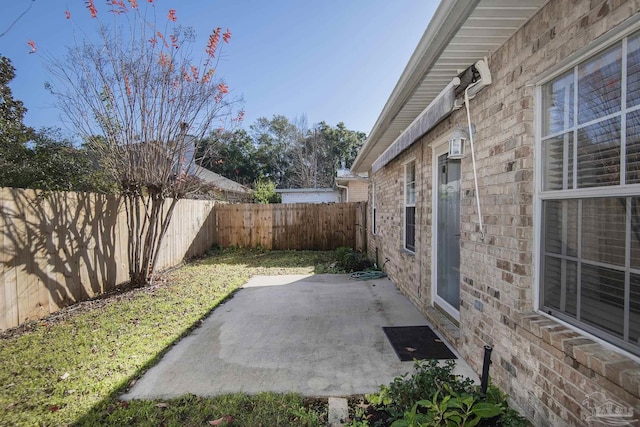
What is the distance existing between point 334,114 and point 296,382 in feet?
90.5

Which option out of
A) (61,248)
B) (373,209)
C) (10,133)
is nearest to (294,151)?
(373,209)

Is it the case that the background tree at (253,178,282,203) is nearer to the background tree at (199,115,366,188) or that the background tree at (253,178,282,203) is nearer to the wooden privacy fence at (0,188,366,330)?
the wooden privacy fence at (0,188,366,330)

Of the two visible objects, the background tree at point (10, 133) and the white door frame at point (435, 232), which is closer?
the white door frame at point (435, 232)

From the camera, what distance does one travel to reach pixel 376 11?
595 cm

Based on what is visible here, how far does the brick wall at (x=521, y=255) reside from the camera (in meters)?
1.66

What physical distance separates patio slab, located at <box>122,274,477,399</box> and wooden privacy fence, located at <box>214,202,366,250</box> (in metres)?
6.07

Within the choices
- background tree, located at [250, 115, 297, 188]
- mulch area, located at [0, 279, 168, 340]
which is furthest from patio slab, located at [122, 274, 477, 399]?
background tree, located at [250, 115, 297, 188]

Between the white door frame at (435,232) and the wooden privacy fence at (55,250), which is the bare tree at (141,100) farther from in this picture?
the white door frame at (435,232)

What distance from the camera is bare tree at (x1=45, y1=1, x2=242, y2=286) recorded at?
5742 millimetres

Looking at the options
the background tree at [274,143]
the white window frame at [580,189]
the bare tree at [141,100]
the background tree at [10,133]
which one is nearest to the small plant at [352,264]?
the bare tree at [141,100]

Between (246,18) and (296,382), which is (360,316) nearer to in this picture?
(296,382)

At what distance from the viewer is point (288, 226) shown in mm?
11875

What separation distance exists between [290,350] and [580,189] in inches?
118

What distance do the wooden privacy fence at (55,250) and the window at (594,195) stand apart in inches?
231
